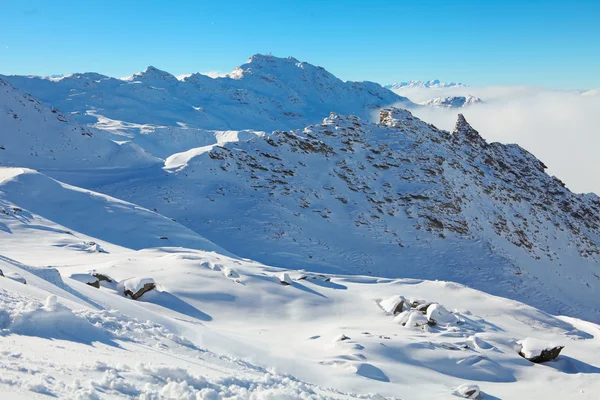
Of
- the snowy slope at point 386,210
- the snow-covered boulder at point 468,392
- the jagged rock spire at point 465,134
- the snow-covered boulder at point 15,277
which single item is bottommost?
the snow-covered boulder at point 468,392

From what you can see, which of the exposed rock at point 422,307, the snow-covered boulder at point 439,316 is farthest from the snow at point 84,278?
the exposed rock at point 422,307

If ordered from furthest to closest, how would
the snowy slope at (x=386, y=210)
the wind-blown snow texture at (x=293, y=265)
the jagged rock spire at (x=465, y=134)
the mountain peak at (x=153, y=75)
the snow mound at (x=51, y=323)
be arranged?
the mountain peak at (x=153, y=75) → the jagged rock spire at (x=465, y=134) → the snowy slope at (x=386, y=210) → the wind-blown snow texture at (x=293, y=265) → the snow mound at (x=51, y=323)

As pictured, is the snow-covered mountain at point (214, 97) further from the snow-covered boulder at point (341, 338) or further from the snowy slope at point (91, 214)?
the snow-covered boulder at point (341, 338)

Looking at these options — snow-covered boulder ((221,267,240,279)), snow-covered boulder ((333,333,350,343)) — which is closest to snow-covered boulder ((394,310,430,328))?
snow-covered boulder ((333,333,350,343))

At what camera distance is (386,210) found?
3769 cm

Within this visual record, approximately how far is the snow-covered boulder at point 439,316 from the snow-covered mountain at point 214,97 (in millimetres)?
98900

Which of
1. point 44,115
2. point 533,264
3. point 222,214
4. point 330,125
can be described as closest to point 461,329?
point 222,214

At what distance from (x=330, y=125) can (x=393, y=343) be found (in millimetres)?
36693

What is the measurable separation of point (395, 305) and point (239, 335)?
673cm

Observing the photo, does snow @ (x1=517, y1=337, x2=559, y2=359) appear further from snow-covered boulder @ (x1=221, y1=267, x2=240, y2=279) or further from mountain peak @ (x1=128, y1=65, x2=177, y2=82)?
mountain peak @ (x1=128, y1=65, x2=177, y2=82)

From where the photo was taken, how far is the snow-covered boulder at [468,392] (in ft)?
31.8

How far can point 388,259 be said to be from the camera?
32.6 metres

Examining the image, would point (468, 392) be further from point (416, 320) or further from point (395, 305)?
point (395, 305)

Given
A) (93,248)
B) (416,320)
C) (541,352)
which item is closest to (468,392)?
(416,320)
